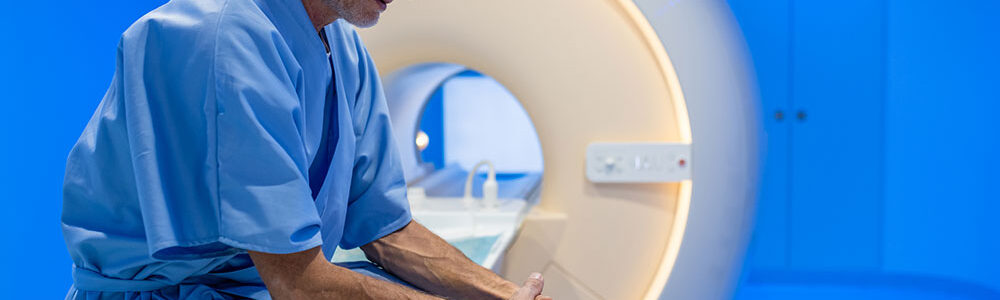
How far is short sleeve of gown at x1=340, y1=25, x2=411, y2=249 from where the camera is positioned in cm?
114

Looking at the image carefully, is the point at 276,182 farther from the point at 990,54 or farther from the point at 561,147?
the point at 990,54

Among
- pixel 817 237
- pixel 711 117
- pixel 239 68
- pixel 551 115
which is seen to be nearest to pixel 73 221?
pixel 239 68

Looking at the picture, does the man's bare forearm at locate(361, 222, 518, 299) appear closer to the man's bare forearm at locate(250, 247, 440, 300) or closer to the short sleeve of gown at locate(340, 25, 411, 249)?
the short sleeve of gown at locate(340, 25, 411, 249)

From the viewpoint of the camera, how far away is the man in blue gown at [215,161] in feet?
2.65

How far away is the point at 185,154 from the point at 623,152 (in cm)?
91

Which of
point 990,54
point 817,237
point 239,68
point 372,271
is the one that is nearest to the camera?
point 239,68

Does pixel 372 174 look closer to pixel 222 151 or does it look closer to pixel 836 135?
pixel 222 151

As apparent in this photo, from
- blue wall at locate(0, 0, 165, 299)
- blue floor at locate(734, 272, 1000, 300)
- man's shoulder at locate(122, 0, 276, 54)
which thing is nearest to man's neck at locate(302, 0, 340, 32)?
man's shoulder at locate(122, 0, 276, 54)

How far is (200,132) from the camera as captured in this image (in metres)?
0.83

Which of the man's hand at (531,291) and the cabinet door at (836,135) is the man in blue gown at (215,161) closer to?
the man's hand at (531,291)

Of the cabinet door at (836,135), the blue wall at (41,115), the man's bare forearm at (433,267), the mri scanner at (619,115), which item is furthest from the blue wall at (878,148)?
the blue wall at (41,115)

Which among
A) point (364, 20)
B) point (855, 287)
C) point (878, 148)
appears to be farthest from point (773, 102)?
point (364, 20)

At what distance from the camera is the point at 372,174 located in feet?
3.78

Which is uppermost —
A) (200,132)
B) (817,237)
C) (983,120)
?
(200,132)
